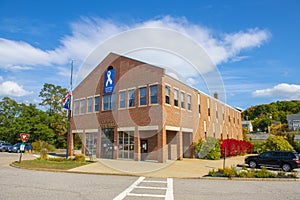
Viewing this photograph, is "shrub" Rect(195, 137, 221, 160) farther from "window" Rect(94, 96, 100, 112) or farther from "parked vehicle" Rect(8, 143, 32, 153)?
"parked vehicle" Rect(8, 143, 32, 153)

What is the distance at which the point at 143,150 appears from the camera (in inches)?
892

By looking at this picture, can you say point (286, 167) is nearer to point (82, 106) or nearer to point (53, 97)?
point (82, 106)

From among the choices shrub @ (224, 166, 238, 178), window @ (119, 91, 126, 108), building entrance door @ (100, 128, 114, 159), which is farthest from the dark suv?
building entrance door @ (100, 128, 114, 159)

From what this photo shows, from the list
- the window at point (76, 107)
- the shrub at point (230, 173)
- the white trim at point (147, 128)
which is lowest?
the shrub at point (230, 173)

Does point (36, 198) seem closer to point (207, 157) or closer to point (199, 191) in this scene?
point (199, 191)

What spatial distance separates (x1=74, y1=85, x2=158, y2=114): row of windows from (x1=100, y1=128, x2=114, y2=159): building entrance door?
8.14ft

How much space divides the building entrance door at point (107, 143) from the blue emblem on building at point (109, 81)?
4273 millimetres

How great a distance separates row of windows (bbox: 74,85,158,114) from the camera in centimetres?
2261

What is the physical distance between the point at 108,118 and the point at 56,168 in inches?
394

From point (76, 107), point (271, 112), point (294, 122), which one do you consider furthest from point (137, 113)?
point (271, 112)

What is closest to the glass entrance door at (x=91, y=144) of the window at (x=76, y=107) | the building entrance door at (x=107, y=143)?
the building entrance door at (x=107, y=143)

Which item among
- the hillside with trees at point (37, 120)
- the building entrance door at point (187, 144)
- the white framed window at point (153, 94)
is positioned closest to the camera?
the white framed window at point (153, 94)

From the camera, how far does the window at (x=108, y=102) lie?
2596 cm

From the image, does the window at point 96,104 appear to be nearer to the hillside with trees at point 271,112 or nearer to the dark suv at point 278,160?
the dark suv at point 278,160
